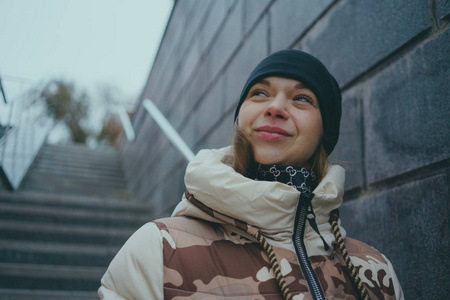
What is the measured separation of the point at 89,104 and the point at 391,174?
1793 centimetres

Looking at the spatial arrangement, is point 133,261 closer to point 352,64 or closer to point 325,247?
point 325,247

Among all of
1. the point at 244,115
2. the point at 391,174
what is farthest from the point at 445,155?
the point at 244,115

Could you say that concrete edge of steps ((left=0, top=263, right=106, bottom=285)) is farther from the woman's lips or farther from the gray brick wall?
the woman's lips

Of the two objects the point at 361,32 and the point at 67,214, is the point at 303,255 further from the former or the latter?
the point at 67,214

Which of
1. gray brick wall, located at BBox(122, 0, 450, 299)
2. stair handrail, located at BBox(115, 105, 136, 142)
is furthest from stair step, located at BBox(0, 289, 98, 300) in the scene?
stair handrail, located at BBox(115, 105, 136, 142)

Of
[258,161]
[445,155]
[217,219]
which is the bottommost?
[217,219]

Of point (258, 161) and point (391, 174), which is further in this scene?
point (391, 174)

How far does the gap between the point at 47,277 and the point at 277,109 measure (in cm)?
307

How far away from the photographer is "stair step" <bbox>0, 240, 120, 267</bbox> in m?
3.77

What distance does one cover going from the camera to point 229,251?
1.08 m

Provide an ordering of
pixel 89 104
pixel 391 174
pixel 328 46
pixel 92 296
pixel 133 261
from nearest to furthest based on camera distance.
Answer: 1. pixel 133 261
2. pixel 391 174
3. pixel 328 46
4. pixel 92 296
5. pixel 89 104

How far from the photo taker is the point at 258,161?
4.26 ft

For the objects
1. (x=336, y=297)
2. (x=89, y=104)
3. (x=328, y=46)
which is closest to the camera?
(x=336, y=297)

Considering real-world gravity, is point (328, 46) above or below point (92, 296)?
above
